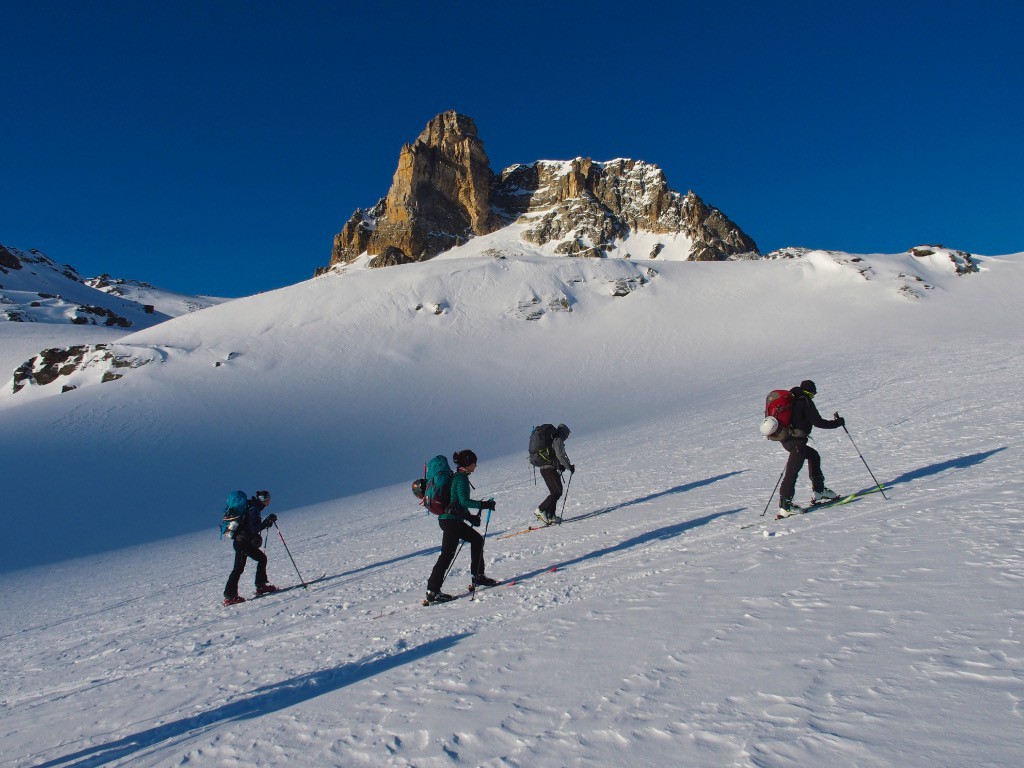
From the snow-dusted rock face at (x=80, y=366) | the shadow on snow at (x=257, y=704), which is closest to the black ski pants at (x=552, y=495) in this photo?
the shadow on snow at (x=257, y=704)

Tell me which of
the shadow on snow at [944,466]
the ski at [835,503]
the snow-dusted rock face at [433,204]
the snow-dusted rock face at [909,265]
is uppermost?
the snow-dusted rock face at [433,204]

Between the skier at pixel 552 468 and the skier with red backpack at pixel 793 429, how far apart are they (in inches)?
138

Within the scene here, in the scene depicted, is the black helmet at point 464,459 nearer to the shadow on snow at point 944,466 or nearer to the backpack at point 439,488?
the backpack at point 439,488

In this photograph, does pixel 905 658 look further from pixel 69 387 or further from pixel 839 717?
pixel 69 387

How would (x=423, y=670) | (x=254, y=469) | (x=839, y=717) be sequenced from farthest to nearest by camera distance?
(x=254, y=469) < (x=423, y=670) < (x=839, y=717)

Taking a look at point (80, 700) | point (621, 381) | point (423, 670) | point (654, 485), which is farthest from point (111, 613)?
point (621, 381)

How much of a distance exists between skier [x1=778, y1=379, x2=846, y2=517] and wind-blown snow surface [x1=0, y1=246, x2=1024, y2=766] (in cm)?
49

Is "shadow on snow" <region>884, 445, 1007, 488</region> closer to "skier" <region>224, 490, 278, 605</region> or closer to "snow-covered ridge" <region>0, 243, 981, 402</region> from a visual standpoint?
"skier" <region>224, 490, 278, 605</region>

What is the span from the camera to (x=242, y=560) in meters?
8.99

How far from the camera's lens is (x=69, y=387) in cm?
3609

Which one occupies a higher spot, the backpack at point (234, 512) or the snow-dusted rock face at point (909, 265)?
the snow-dusted rock face at point (909, 265)

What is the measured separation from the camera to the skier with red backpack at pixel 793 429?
808 centimetres

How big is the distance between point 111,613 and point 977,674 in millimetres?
10518

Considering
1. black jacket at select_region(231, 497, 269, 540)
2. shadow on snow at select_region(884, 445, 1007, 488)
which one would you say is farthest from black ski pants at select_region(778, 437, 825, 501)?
black jacket at select_region(231, 497, 269, 540)
